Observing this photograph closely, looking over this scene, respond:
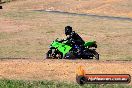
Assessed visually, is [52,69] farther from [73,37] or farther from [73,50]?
[73,50]

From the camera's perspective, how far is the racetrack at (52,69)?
1552 centimetres

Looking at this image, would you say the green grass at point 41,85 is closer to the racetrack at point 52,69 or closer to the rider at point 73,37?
the racetrack at point 52,69

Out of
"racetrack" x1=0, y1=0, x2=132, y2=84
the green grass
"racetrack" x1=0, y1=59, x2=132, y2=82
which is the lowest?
"racetrack" x1=0, y1=0, x2=132, y2=84

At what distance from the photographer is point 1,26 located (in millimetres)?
44875

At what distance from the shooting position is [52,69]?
54.0 feet

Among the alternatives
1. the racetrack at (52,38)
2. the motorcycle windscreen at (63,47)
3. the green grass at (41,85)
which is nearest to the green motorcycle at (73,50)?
→ the motorcycle windscreen at (63,47)

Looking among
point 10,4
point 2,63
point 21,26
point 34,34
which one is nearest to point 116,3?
point 10,4

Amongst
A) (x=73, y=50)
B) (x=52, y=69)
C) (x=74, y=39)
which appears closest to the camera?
(x=52, y=69)

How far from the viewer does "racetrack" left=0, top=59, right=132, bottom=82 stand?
611 inches

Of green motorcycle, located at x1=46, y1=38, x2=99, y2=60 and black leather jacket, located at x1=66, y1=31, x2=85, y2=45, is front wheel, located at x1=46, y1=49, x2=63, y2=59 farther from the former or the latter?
black leather jacket, located at x1=66, y1=31, x2=85, y2=45

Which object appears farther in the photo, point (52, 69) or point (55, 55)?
point (55, 55)

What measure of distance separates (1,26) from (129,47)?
57.1 feet

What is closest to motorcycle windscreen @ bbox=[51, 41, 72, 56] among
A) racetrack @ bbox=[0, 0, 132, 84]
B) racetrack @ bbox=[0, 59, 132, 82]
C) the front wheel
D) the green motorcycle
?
the green motorcycle

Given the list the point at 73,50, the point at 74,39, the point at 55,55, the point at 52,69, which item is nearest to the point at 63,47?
the point at 73,50
